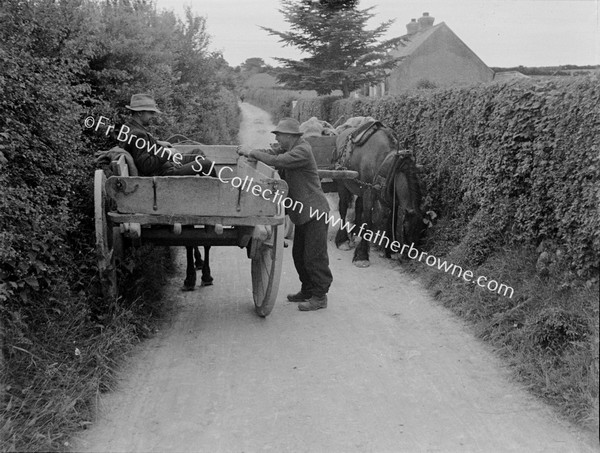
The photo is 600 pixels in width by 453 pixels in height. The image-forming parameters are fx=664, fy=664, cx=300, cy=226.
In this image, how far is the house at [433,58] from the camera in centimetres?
3847

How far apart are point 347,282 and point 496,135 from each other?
2597 mm

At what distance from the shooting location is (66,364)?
4.73 metres

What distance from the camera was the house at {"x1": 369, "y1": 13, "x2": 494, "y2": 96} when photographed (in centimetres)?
3847

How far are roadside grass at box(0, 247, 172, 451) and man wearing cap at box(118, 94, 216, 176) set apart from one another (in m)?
1.06

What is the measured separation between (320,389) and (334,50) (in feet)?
79.8

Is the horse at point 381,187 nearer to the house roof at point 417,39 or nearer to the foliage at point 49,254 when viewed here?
the foliage at point 49,254

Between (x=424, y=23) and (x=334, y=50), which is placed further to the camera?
(x=424, y=23)

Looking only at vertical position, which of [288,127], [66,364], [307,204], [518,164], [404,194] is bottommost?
[66,364]

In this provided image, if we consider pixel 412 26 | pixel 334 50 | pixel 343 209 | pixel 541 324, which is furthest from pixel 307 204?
pixel 412 26

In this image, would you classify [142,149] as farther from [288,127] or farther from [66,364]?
[66,364]

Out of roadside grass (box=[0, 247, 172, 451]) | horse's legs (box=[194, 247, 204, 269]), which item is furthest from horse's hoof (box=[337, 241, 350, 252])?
roadside grass (box=[0, 247, 172, 451])

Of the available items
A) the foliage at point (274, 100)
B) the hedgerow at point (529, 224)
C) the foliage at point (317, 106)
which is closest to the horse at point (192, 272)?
the hedgerow at point (529, 224)

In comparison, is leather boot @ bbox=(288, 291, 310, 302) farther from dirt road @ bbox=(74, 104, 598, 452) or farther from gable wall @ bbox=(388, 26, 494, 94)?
gable wall @ bbox=(388, 26, 494, 94)

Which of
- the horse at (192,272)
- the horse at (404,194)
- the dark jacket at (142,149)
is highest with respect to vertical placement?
the dark jacket at (142,149)
